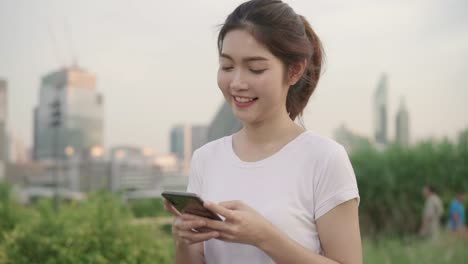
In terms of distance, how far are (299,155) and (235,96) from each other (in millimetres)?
253

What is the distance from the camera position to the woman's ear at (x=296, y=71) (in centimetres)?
190

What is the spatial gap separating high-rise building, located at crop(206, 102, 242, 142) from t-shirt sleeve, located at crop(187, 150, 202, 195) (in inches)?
126

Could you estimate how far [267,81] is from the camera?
1.82 meters

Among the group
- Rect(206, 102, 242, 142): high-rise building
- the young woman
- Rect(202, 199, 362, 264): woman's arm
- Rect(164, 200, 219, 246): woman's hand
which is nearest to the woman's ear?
the young woman

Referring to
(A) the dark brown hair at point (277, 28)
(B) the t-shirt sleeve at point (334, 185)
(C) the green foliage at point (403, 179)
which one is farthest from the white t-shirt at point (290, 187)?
(C) the green foliage at point (403, 179)

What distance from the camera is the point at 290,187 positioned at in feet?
6.02

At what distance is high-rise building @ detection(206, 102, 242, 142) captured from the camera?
17.9 feet

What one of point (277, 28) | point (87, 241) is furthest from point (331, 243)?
point (87, 241)

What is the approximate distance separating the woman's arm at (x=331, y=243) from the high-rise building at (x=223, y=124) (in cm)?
356

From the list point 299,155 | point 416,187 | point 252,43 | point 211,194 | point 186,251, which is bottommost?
point 416,187

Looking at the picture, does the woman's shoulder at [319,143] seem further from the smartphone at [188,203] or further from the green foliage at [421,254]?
the green foliage at [421,254]

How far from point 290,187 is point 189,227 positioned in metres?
0.33

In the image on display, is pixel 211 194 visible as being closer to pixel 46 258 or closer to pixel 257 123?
pixel 257 123

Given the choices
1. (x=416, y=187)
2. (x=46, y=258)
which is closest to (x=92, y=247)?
(x=46, y=258)
